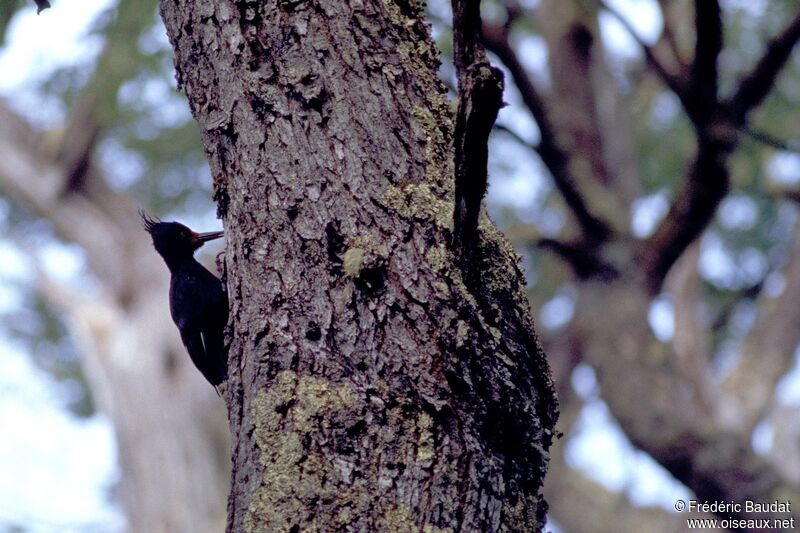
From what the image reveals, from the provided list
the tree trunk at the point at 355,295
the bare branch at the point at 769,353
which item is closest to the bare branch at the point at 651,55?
the tree trunk at the point at 355,295

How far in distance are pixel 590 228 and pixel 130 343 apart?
498 cm

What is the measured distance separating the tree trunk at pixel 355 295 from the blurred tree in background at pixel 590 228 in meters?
2.78

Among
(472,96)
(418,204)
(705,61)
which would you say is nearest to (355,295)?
(418,204)

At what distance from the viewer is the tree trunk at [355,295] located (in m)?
1.79

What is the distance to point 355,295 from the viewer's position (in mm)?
1889

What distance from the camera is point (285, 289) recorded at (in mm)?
1956

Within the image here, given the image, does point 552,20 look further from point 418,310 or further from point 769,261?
point 418,310

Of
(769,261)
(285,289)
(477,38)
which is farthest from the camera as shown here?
(769,261)

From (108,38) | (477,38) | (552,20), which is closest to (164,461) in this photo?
(108,38)

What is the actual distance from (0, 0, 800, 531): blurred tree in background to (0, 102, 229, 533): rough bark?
22 millimetres

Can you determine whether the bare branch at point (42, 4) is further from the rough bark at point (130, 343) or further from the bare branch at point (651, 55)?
the rough bark at point (130, 343)

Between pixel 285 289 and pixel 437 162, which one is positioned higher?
pixel 437 162

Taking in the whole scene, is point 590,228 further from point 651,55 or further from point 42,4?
point 42,4

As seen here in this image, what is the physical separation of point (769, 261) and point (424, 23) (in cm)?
758
